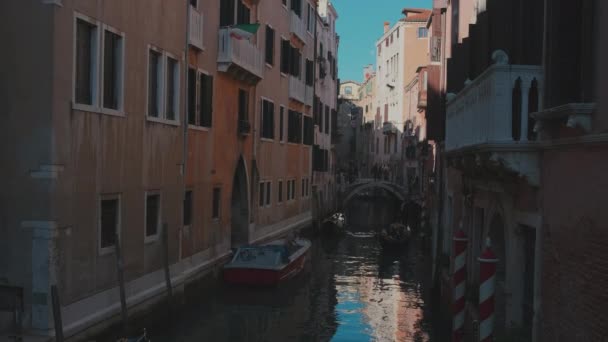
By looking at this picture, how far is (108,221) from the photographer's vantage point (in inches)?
412

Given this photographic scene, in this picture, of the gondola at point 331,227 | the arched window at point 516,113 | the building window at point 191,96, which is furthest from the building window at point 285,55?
the arched window at point 516,113

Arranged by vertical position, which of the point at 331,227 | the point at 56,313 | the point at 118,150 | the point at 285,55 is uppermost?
the point at 285,55

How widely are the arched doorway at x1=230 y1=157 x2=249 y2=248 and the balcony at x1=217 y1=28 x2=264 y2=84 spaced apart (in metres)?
2.96

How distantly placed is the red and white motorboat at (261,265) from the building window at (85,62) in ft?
22.6

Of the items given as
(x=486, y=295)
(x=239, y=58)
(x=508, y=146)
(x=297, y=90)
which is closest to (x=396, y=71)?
(x=297, y=90)

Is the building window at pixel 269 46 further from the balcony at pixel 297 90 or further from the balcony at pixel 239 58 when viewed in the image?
the balcony at pixel 297 90

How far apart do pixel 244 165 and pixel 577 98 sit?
14.0 metres

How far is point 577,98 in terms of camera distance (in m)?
5.34

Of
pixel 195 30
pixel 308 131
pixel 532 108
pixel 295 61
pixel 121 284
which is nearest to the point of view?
pixel 532 108

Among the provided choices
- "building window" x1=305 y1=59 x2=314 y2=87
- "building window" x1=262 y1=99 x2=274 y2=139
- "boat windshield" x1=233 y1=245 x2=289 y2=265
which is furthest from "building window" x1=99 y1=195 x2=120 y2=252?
"building window" x1=305 y1=59 x2=314 y2=87

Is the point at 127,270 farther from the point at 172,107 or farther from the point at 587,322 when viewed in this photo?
the point at 587,322

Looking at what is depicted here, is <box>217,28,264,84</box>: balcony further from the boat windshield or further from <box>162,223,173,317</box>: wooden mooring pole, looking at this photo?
<box>162,223,173,317</box>: wooden mooring pole

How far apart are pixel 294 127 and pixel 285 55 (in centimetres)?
332

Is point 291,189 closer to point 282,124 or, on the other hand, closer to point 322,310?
point 282,124
